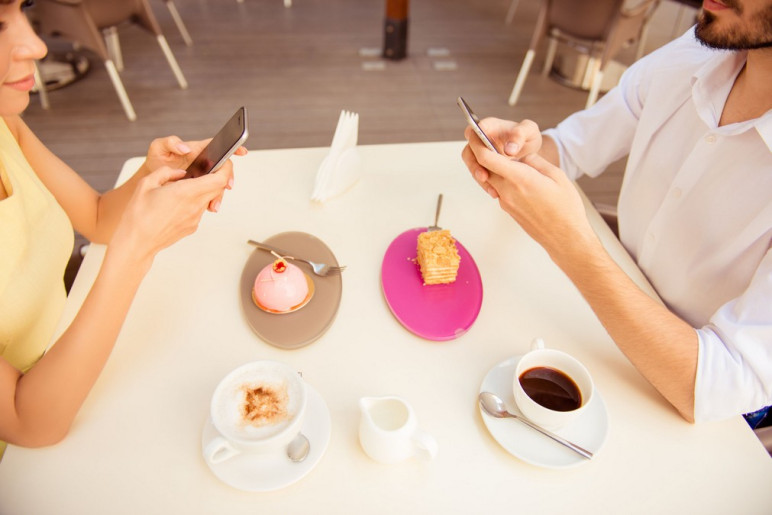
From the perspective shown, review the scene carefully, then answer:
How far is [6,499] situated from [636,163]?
1.47 metres

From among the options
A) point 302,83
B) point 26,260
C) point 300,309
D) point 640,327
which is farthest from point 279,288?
point 302,83

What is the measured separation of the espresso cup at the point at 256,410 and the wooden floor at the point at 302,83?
2.31m

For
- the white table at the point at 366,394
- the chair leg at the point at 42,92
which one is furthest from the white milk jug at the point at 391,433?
the chair leg at the point at 42,92

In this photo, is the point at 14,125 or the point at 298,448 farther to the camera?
the point at 14,125

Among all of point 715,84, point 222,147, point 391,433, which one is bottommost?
point 391,433

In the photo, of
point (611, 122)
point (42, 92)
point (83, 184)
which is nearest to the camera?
point (83, 184)

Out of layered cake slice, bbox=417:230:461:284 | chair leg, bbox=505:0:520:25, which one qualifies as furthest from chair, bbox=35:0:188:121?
chair leg, bbox=505:0:520:25

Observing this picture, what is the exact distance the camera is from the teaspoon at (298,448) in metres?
0.79

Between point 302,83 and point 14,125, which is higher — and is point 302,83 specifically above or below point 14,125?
below

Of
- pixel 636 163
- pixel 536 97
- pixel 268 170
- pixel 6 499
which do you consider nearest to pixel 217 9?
pixel 536 97

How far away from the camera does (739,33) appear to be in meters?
0.92

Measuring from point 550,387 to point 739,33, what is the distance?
757 millimetres

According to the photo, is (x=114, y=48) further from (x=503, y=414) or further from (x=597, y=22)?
(x=503, y=414)

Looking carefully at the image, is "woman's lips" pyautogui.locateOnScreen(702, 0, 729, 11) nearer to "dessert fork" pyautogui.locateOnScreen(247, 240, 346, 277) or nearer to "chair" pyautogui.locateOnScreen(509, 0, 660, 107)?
"dessert fork" pyautogui.locateOnScreen(247, 240, 346, 277)
